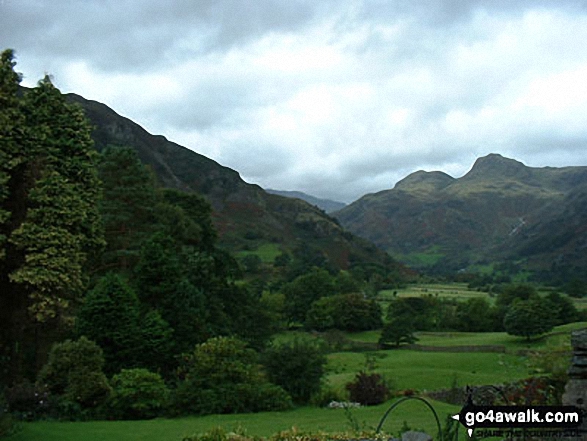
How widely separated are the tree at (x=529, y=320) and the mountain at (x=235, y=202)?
3097 inches

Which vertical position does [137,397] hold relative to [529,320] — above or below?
below

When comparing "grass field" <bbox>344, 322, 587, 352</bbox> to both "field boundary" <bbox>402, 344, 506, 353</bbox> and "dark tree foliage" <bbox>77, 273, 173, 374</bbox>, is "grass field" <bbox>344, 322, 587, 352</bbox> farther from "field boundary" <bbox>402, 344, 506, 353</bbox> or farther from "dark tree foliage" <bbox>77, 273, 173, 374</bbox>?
"dark tree foliage" <bbox>77, 273, 173, 374</bbox>

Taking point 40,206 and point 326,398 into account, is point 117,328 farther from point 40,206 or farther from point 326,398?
point 326,398

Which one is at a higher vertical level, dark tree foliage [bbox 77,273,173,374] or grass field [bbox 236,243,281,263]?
grass field [bbox 236,243,281,263]

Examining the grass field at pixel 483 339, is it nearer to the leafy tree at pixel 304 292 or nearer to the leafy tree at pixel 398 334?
the leafy tree at pixel 398 334

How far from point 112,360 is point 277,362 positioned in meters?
7.49

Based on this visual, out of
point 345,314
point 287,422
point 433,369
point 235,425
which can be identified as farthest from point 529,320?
point 235,425

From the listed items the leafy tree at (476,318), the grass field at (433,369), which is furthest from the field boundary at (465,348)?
the leafy tree at (476,318)

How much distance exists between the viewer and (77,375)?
18969 millimetres

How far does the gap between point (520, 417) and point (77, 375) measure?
1649 cm

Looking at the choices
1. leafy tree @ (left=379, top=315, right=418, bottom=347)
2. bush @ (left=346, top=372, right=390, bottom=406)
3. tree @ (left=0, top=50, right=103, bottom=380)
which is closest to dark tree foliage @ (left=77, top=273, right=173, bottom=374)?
tree @ (left=0, top=50, right=103, bottom=380)

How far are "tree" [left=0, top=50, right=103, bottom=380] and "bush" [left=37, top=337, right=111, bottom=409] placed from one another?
162 centimetres

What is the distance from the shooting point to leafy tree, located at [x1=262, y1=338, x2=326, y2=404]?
2245 centimetres

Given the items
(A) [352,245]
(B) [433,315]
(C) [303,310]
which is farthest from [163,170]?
(B) [433,315]
